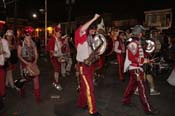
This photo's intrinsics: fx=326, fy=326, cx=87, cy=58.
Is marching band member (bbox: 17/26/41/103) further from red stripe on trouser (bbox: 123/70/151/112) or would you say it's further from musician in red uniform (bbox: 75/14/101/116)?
red stripe on trouser (bbox: 123/70/151/112)

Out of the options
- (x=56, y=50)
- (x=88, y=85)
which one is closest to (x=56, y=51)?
(x=56, y=50)

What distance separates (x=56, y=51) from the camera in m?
10.0

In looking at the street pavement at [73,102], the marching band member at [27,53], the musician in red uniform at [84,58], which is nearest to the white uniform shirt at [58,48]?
the street pavement at [73,102]

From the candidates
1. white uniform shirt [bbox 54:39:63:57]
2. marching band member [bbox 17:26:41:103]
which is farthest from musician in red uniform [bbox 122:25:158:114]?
white uniform shirt [bbox 54:39:63:57]

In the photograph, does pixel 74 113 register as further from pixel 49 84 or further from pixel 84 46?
pixel 49 84

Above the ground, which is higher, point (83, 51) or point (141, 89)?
point (83, 51)

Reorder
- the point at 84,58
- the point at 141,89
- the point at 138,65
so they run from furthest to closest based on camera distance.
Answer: the point at 138,65, the point at 141,89, the point at 84,58

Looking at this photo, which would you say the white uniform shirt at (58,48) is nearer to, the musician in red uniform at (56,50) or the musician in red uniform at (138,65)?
the musician in red uniform at (56,50)

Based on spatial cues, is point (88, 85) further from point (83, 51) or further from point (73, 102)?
point (73, 102)

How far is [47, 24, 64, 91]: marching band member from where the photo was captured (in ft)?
32.4

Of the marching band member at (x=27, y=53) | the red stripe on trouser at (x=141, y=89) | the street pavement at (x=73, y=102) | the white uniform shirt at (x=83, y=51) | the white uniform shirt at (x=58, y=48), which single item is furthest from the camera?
the white uniform shirt at (x=58, y=48)

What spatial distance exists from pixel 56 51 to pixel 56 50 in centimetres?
8

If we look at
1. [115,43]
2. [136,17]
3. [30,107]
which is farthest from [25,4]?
[30,107]

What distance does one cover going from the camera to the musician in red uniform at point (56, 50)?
32.4 feet
